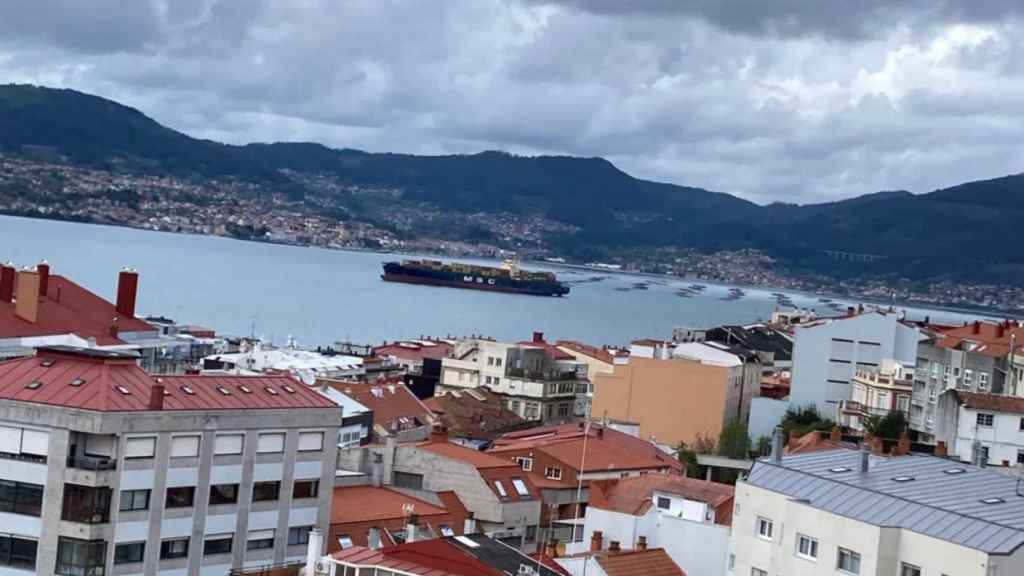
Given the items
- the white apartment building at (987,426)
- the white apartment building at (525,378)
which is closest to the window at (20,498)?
the white apartment building at (987,426)

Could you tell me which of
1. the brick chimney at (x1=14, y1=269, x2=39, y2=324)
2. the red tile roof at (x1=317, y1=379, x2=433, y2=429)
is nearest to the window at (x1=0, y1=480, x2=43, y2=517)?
the brick chimney at (x1=14, y1=269, x2=39, y2=324)

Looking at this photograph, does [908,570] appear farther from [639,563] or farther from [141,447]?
[141,447]

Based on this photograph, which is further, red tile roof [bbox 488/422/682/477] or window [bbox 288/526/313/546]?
red tile roof [bbox 488/422/682/477]

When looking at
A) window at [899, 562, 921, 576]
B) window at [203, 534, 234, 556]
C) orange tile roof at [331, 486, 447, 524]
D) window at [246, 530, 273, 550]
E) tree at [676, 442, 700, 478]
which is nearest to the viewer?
window at [899, 562, 921, 576]

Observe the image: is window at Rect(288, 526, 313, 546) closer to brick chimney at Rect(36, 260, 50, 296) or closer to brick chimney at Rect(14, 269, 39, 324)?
brick chimney at Rect(14, 269, 39, 324)

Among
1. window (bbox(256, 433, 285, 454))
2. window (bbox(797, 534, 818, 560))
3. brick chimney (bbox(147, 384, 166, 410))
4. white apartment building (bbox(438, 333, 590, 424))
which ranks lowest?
white apartment building (bbox(438, 333, 590, 424))

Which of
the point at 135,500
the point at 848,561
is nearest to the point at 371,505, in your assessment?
the point at 135,500

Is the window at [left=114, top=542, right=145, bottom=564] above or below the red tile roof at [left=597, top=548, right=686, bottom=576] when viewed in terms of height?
below

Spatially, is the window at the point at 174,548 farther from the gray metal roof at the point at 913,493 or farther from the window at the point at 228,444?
the gray metal roof at the point at 913,493
